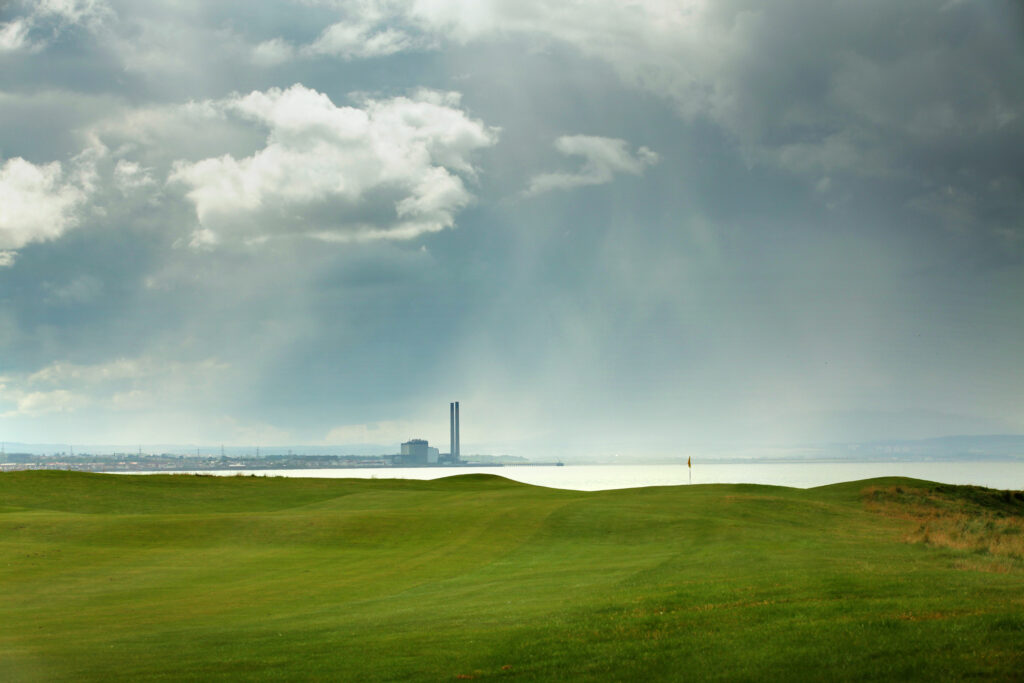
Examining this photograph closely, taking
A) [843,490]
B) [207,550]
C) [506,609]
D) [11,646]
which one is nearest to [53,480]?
[207,550]

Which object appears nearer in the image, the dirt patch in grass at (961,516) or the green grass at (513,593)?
the green grass at (513,593)

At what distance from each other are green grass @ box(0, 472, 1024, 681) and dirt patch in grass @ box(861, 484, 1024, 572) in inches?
15.5

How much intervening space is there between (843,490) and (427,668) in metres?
49.7

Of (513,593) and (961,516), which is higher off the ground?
(513,593)

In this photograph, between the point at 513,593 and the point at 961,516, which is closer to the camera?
the point at 513,593

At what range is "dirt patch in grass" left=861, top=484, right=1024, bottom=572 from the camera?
85.4ft

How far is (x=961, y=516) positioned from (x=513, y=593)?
35.3 m

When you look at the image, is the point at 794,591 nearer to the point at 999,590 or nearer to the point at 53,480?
the point at 999,590

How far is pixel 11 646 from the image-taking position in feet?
60.6

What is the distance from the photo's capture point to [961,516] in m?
45.9

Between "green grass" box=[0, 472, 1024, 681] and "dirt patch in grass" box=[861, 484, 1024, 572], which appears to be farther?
"dirt patch in grass" box=[861, 484, 1024, 572]

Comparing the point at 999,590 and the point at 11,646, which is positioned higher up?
the point at 999,590

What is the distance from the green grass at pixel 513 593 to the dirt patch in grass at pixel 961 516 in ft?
1.29

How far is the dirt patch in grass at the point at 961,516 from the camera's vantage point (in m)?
26.0
